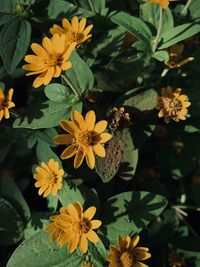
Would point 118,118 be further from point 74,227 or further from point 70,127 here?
point 74,227

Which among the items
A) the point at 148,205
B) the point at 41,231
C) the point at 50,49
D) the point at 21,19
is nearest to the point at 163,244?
the point at 148,205

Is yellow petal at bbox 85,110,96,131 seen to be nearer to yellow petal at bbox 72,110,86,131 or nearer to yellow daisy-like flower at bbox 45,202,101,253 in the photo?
yellow petal at bbox 72,110,86,131

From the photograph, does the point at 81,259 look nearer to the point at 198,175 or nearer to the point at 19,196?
the point at 19,196

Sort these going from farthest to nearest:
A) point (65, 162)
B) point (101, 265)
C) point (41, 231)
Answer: point (65, 162), point (41, 231), point (101, 265)

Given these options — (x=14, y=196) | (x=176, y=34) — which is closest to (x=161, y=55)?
(x=176, y=34)

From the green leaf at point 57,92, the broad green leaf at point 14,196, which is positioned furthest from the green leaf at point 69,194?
the green leaf at point 57,92

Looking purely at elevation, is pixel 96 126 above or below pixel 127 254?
above
